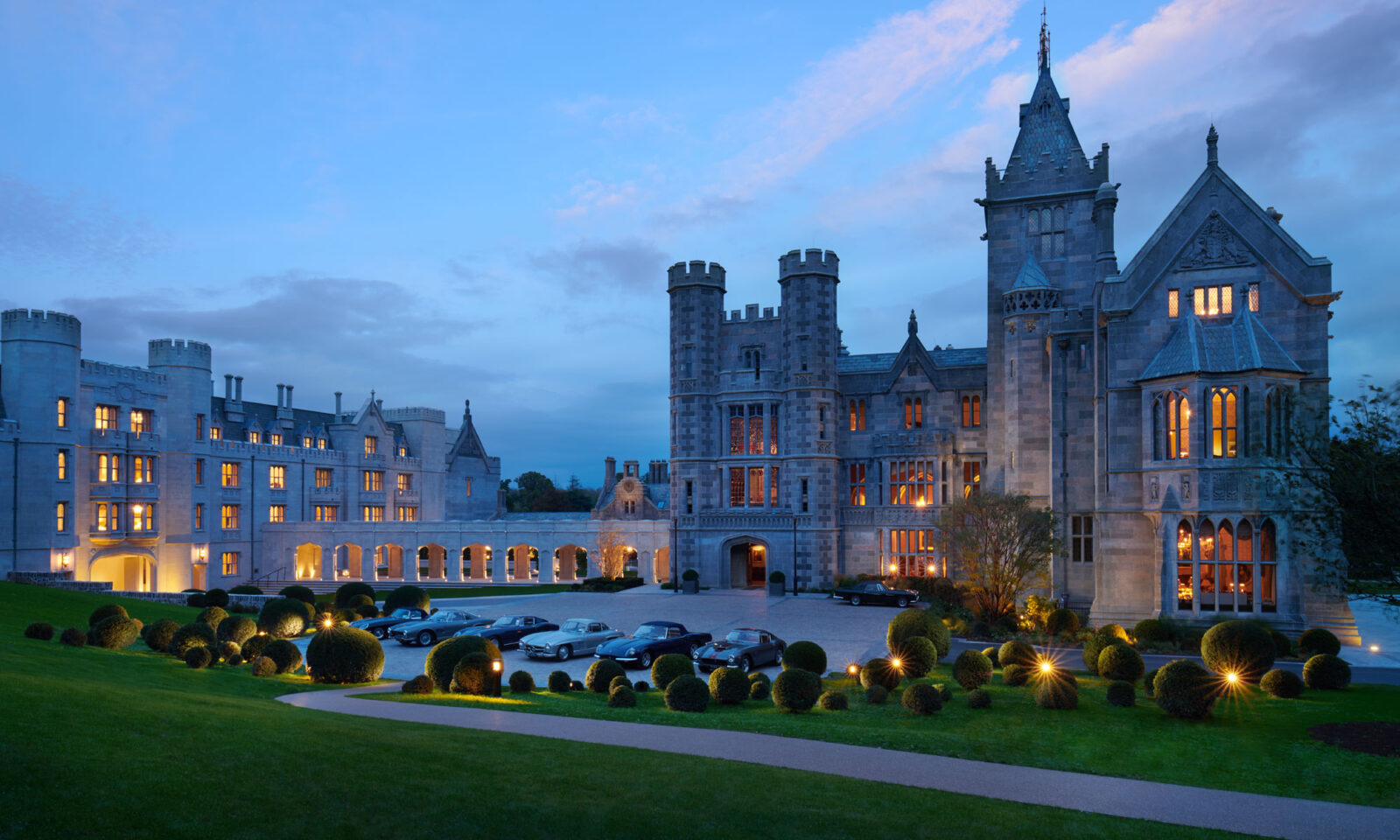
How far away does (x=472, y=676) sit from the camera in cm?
2181

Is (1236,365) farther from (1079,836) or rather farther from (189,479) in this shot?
(189,479)

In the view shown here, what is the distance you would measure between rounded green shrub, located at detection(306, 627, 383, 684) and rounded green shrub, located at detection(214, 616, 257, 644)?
6.52 meters

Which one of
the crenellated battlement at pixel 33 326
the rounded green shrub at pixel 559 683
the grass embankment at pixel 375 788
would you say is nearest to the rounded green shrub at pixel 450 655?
the rounded green shrub at pixel 559 683

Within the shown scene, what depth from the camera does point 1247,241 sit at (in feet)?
109

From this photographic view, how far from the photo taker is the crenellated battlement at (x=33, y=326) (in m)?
47.8

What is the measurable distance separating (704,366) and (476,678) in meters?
35.2

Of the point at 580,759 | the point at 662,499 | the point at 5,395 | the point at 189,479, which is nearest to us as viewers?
the point at 580,759

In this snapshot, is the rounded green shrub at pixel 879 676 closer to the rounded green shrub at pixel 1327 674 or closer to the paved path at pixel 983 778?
the paved path at pixel 983 778

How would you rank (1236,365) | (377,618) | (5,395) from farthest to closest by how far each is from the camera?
1. (5,395)
2. (377,618)
3. (1236,365)

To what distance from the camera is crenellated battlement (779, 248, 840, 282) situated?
52594mm

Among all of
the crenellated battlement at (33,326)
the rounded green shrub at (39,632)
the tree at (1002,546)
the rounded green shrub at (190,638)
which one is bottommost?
the rounded green shrub at (190,638)

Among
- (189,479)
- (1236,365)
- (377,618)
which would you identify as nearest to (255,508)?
(189,479)

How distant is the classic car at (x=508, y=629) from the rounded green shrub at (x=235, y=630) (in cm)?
688

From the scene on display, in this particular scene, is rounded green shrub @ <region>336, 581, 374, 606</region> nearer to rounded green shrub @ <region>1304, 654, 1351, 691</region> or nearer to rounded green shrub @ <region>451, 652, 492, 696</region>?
rounded green shrub @ <region>451, 652, 492, 696</region>
